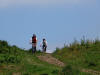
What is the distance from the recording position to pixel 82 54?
2522cm

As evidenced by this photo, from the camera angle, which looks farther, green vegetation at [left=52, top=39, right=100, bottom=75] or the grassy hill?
green vegetation at [left=52, top=39, right=100, bottom=75]

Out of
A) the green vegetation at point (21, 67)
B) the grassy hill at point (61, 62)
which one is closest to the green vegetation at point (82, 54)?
the grassy hill at point (61, 62)

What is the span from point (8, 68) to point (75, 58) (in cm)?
575

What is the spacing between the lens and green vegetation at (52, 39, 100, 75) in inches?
838

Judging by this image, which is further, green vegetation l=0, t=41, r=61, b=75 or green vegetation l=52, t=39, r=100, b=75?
green vegetation l=52, t=39, r=100, b=75

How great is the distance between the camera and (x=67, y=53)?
2689 centimetres

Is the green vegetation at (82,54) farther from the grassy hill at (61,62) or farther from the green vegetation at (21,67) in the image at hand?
the green vegetation at (21,67)

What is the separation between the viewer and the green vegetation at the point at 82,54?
21295 millimetres

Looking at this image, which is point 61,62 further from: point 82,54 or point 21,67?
point 21,67

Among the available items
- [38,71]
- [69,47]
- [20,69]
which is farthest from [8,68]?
[69,47]

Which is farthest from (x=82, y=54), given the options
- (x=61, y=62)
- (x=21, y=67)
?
(x=21, y=67)

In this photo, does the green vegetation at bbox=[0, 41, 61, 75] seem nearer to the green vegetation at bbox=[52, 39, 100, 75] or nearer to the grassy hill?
the grassy hill

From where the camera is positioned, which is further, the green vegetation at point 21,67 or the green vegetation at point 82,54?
the green vegetation at point 82,54

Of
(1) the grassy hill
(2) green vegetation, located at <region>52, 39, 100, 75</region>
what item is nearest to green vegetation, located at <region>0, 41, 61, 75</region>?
(1) the grassy hill
